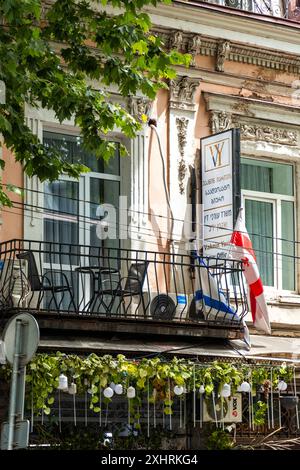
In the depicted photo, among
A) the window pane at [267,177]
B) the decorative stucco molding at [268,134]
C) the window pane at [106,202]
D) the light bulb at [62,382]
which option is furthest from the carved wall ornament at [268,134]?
the light bulb at [62,382]

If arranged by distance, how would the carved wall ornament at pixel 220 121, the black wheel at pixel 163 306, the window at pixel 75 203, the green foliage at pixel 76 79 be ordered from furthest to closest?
the carved wall ornament at pixel 220 121
the window at pixel 75 203
the black wheel at pixel 163 306
the green foliage at pixel 76 79

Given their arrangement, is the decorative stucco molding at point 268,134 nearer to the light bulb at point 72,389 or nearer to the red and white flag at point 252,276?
the red and white flag at point 252,276

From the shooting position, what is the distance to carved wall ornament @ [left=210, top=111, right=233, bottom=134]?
20.5 meters

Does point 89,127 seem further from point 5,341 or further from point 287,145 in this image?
point 287,145

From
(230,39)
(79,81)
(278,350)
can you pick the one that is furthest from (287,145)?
(79,81)

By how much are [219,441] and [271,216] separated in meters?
4.35

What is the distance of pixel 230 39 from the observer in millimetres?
20641

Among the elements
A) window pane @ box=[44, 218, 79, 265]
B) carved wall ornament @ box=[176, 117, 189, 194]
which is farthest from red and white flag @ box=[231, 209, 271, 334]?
window pane @ box=[44, 218, 79, 265]

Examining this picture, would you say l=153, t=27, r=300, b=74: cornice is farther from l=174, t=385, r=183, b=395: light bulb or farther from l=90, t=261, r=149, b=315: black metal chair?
l=174, t=385, r=183, b=395: light bulb

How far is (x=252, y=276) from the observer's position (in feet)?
63.5

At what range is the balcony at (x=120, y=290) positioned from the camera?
1736cm

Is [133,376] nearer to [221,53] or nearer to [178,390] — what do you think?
[178,390]

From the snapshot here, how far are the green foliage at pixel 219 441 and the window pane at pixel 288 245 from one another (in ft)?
11.5

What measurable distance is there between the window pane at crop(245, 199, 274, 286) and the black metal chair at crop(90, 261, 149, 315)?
2729 mm
